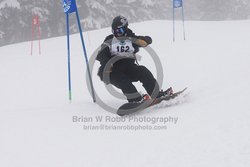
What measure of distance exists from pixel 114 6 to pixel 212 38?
72.9 feet

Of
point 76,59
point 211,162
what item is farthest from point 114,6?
point 211,162

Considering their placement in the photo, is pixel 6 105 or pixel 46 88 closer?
pixel 6 105

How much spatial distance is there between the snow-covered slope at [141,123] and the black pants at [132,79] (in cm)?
47

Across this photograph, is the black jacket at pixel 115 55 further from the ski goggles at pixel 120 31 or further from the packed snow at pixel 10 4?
the packed snow at pixel 10 4

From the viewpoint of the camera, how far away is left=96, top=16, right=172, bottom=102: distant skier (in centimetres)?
598

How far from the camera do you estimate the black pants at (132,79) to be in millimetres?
5793

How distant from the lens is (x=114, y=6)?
3469cm

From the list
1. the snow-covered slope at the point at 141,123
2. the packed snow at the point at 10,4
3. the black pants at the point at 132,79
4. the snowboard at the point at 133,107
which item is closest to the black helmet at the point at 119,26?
the black pants at the point at 132,79

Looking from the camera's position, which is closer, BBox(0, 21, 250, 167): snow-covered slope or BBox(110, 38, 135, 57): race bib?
BBox(0, 21, 250, 167): snow-covered slope

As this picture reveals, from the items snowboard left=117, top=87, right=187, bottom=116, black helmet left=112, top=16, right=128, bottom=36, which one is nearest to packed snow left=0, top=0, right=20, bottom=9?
black helmet left=112, top=16, right=128, bottom=36

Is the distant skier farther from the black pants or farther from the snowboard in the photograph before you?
the snowboard

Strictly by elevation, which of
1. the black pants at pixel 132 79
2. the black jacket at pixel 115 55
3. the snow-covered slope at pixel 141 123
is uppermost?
the black jacket at pixel 115 55

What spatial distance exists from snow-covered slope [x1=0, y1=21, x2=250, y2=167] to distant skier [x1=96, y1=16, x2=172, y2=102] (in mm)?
604

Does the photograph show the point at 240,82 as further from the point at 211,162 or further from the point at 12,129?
the point at 12,129
